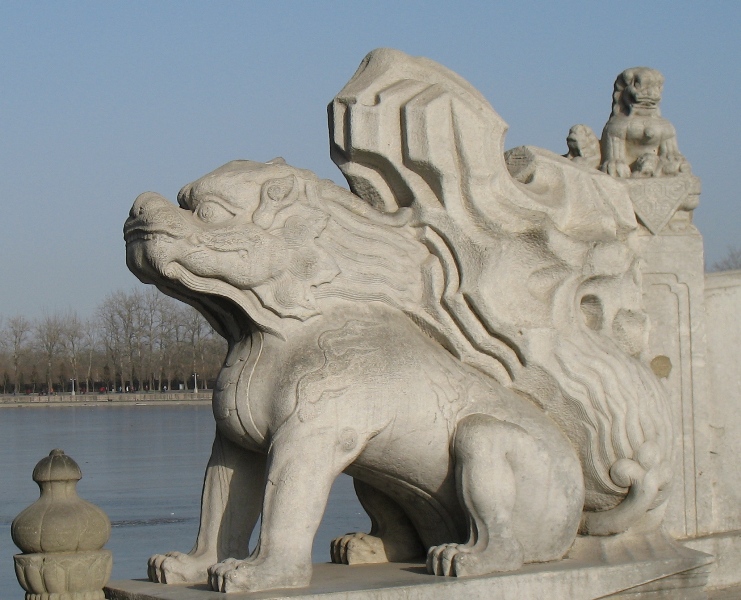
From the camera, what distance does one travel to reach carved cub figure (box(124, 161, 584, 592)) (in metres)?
3.72

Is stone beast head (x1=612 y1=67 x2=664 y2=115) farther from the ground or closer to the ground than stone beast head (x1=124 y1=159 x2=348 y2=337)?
farther from the ground

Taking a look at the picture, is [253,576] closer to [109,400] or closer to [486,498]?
[486,498]

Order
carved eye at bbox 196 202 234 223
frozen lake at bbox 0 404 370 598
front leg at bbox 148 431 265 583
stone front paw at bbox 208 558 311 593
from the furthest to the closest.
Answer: frozen lake at bbox 0 404 370 598 → front leg at bbox 148 431 265 583 → carved eye at bbox 196 202 234 223 → stone front paw at bbox 208 558 311 593

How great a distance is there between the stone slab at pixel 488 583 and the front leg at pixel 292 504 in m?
0.06

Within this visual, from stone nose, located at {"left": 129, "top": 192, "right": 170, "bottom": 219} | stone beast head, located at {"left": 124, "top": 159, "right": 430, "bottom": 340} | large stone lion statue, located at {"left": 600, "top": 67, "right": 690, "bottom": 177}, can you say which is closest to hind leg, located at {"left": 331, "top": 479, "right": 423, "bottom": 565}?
stone beast head, located at {"left": 124, "top": 159, "right": 430, "bottom": 340}

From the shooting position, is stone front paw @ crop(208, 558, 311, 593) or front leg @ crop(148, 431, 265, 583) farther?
front leg @ crop(148, 431, 265, 583)

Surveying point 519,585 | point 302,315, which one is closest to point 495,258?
point 302,315

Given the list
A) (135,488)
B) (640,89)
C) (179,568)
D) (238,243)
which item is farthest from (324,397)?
(135,488)

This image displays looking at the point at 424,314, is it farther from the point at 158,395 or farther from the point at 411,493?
the point at 158,395

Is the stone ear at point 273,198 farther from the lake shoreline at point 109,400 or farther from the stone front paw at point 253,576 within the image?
the lake shoreline at point 109,400

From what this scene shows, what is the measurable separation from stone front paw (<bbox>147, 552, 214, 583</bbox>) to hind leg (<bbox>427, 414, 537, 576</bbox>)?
77 cm

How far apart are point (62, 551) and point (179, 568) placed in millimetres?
1694

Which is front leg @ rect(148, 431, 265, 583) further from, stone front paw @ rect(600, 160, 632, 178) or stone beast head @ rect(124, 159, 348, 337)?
stone front paw @ rect(600, 160, 632, 178)

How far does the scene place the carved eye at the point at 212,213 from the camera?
388 centimetres
